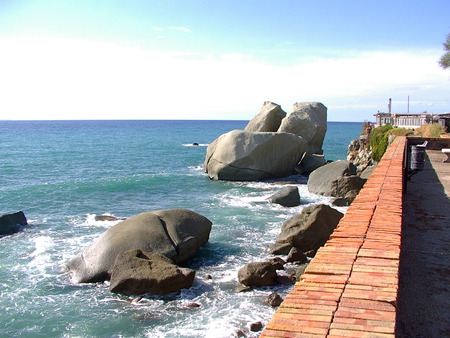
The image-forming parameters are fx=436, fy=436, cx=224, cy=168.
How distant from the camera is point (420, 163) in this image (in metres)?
10.7

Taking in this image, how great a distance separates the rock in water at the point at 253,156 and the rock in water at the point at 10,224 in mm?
13171

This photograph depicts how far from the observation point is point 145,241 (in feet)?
37.9

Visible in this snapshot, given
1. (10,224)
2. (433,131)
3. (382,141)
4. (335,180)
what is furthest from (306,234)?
(382,141)

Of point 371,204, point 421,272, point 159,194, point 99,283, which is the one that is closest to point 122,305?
point 99,283

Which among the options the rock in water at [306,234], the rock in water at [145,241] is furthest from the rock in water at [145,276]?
the rock in water at [306,234]

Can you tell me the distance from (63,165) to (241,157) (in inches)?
765

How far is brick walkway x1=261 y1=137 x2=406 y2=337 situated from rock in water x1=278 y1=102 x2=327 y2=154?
26.3 metres

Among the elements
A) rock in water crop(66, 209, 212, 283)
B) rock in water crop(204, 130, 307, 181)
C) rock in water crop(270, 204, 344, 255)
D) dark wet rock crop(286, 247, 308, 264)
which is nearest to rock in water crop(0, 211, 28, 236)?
rock in water crop(66, 209, 212, 283)

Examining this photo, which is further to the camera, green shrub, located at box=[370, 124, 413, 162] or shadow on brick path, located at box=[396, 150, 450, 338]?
green shrub, located at box=[370, 124, 413, 162]

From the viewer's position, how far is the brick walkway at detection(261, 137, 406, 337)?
2793 millimetres

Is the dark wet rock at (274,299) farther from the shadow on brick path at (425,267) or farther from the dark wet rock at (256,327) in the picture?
the shadow on brick path at (425,267)

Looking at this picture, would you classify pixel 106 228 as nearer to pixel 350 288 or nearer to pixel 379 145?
pixel 350 288

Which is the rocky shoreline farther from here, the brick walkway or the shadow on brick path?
the brick walkway

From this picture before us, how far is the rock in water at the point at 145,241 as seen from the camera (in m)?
11.0
